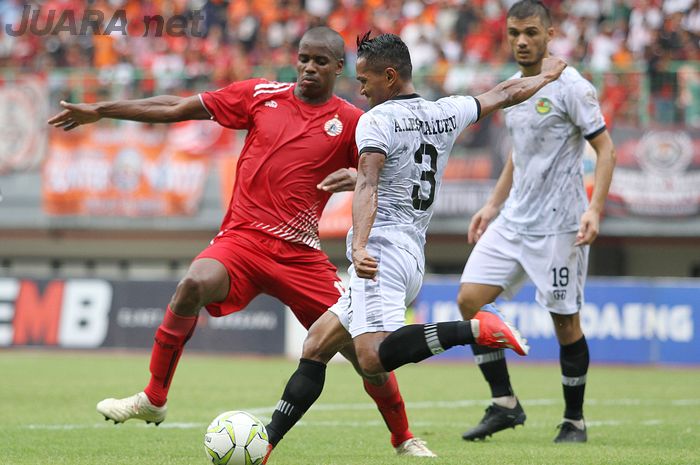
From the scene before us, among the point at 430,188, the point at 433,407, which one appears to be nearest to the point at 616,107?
the point at 433,407

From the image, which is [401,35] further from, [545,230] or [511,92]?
[511,92]

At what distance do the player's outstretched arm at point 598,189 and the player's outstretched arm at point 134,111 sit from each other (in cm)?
243

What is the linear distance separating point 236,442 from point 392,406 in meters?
1.20

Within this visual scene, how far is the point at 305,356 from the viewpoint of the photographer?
6449 millimetres

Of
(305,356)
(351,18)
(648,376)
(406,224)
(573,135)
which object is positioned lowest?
(648,376)

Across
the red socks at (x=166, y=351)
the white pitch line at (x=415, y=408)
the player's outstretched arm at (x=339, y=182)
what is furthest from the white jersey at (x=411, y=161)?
the white pitch line at (x=415, y=408)

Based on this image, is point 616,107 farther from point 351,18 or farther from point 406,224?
point 406,224

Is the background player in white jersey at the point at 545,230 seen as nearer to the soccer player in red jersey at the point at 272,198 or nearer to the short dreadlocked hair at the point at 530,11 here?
the short dreadlocked hair at the point at 530,11

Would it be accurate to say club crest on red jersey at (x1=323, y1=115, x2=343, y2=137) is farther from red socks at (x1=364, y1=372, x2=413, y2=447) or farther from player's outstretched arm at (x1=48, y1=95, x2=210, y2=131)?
red socks at (x1=364, y1=372, x2=413, y2=447)

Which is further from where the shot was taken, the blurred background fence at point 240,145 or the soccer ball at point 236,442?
the blurred background fence at point 240,145

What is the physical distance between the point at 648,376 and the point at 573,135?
798 cm

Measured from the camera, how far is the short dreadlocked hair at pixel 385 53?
6293 millimetres

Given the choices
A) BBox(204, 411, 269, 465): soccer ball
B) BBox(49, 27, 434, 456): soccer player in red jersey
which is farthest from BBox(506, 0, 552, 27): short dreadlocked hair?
BBox(204, 411, 269, 465): soccer ball

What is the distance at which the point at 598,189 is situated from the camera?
7.69 meters
